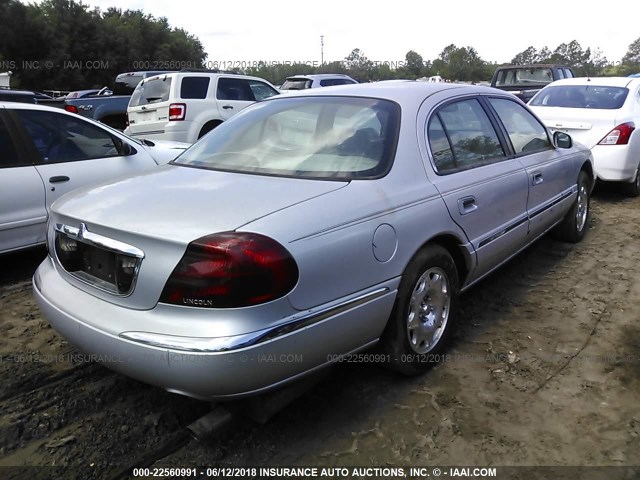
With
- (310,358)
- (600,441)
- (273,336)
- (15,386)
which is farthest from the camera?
(15,386)

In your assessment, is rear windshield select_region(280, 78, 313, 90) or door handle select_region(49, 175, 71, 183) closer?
door handle select_region(49, 175, 71, 183)

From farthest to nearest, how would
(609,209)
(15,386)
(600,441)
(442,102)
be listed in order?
(609,209) → (442,102) → (15,386) → (600,441)

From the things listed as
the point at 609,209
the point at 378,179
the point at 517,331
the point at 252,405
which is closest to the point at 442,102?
the point at 378,179

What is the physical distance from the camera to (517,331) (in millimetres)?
3625

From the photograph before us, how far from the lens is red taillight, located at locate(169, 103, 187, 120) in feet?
31.2

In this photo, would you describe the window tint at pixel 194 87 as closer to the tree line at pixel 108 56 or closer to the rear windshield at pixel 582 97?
the rear windshield at pixel 582 97

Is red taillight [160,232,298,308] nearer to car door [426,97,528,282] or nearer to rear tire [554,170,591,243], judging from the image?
car door [426,97,528,282]

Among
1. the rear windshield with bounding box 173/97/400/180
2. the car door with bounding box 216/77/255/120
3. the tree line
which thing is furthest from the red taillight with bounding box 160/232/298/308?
the tree line

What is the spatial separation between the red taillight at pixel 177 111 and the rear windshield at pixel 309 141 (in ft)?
20.6

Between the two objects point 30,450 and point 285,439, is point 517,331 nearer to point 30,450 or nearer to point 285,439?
point 285,439

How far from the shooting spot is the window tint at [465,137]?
10.7 ft

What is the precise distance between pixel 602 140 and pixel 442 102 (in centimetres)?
441

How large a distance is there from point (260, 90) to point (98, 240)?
922 cm

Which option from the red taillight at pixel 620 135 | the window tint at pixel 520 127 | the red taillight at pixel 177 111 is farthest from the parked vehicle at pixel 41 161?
the red taillight at pixel 620 135
